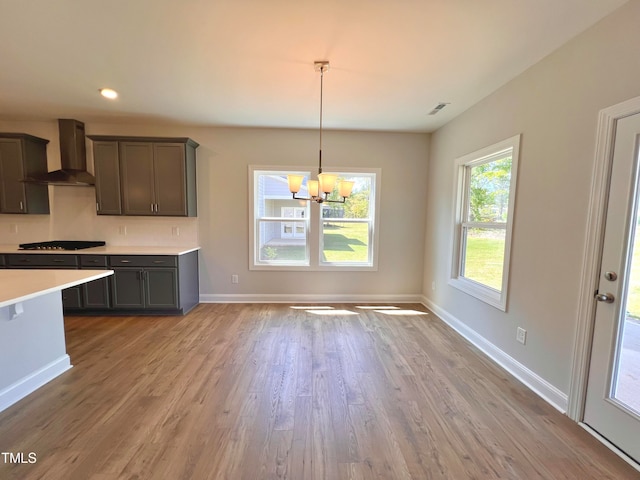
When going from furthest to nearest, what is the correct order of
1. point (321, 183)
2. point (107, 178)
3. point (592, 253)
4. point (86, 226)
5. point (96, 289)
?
point (86, 226) < point (107, 178) < point (96, 289) < point (321, 183) < point (592, 253)

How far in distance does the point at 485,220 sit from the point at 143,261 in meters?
4.23

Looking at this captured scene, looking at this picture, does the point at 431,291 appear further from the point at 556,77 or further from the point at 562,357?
the point at 556,77

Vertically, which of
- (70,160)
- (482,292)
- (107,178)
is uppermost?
(70,160)

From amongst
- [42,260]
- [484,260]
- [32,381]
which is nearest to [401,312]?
[484,260]

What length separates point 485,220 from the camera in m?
3.07

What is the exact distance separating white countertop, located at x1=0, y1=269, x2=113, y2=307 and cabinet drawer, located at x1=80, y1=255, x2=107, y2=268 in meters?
1.31

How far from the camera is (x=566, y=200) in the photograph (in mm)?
1999

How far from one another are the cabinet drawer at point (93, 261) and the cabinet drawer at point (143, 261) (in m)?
0.09

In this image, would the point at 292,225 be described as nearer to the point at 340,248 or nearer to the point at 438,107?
the point at 340,248

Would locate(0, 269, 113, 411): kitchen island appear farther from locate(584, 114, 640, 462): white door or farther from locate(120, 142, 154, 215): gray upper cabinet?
locate(584, 114, 640, 462): white door

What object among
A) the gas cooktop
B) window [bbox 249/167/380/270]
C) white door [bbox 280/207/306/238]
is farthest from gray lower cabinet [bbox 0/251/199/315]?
white door [bbox 280/207/306/238]

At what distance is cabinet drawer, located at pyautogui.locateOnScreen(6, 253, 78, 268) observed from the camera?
11.4ft

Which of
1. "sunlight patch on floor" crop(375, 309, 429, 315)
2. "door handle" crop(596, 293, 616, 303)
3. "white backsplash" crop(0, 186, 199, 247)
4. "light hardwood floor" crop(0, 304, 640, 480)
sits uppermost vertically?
"white backsplash" crop(0, 186, 199, 247)

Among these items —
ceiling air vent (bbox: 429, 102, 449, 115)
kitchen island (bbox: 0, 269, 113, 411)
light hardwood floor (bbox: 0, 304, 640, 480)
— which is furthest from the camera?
ceiling air vent (bbox: 429, 102, 449, 115)
